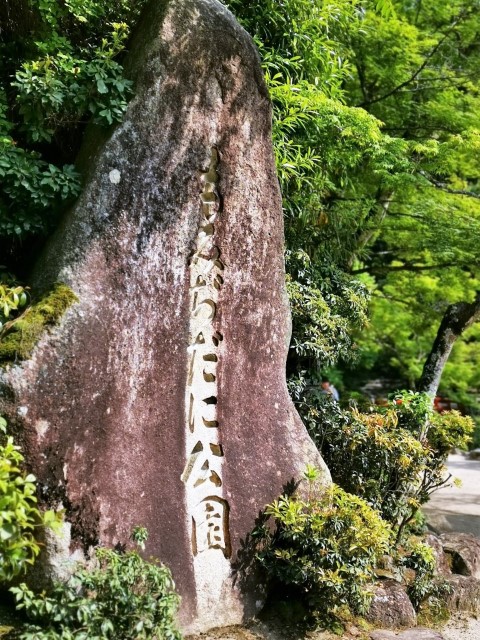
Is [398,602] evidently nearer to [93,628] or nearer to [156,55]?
[93,628]

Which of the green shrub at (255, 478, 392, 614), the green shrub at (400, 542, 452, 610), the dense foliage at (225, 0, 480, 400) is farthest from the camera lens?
the dense foliage at (225, 0, 480, 400)

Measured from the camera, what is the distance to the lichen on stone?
4398mm

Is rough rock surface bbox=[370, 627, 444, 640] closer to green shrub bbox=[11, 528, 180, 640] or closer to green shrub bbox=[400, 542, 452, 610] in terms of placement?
green shrub bbox=[400, 542, 452, 610]

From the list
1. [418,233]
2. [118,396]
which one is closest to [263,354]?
[118,396]

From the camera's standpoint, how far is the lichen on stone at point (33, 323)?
14.4 feet

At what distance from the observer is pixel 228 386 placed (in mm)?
5492

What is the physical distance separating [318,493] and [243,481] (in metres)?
0.79

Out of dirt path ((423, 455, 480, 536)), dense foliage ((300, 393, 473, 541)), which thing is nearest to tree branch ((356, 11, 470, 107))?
dense foliage ((300, 393, 473, 541))

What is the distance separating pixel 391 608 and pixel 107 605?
3.01 metres

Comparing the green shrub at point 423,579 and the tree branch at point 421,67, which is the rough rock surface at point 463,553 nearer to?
the green shrub at point 423,579

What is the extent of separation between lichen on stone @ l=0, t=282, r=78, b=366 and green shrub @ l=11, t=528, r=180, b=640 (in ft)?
4.80

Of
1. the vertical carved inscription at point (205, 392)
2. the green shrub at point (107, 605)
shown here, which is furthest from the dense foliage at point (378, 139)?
the green shrub at point (107, 605)

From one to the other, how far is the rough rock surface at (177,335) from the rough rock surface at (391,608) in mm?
1236

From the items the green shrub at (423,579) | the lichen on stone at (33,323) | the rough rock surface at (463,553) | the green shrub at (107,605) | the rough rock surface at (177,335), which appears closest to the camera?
the green shrub at (107,605)
